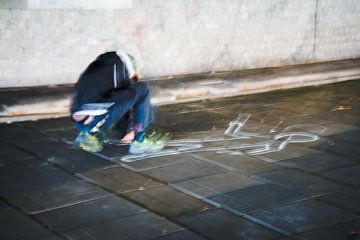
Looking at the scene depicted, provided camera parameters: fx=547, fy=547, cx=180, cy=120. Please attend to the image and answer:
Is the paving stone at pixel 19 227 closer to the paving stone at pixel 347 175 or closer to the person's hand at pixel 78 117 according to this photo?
the person's hand at pixel 78 117

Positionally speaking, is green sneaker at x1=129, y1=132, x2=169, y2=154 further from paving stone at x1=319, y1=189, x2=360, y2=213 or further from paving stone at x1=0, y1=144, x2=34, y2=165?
paving stone at x1=319, y1=189, x2=360, y2=213

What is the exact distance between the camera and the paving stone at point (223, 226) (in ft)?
13.8

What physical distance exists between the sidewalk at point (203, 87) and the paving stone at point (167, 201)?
12.0ft

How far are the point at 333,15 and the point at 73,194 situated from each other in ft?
31.8

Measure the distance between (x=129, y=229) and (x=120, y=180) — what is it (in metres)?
1.23

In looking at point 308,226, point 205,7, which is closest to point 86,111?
point 308,226

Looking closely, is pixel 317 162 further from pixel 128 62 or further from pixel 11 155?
pixel 11 155

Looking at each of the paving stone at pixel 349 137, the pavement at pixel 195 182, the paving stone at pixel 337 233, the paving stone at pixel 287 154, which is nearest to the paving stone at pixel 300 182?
the pavement at pixel 195 182

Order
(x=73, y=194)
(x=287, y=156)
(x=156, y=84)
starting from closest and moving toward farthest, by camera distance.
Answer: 1. (x=73, y=194)
2. (x=287, y=156)
3. (x=156, y=84)

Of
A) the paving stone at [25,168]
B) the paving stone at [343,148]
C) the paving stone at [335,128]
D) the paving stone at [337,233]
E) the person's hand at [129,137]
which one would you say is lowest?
the paving stone at [335,128]

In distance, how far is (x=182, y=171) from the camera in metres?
5.80

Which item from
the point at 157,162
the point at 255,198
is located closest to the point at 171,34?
the point at 157,162

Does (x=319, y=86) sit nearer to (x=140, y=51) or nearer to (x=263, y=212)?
(x=140, y=51)

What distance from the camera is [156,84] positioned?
984 cm
